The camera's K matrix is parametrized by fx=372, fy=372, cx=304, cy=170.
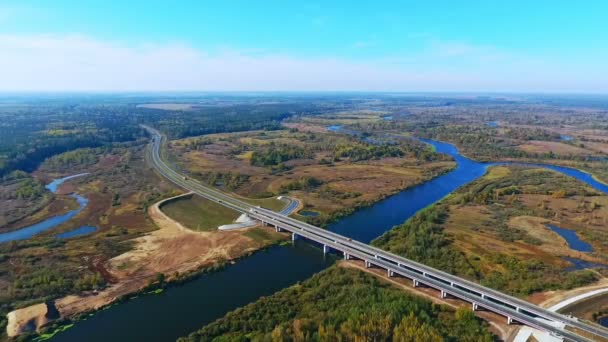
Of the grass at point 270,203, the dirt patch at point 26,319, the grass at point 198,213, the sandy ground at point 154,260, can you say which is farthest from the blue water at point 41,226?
the grass at point 270,203

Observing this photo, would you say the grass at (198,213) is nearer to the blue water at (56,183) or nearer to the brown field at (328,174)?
the brown field at (328,174)

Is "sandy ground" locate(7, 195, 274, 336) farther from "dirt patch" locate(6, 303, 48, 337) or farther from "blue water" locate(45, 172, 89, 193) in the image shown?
"blue water" locate(45, 172, 89, 193)

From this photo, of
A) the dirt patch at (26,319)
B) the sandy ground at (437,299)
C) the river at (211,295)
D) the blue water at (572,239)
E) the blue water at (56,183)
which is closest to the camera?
the sandy ground at (437,299)

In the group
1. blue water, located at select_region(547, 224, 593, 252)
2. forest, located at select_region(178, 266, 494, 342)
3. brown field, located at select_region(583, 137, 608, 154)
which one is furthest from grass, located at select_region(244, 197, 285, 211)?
brown field, located at select_region(583, 137, 608, 154)

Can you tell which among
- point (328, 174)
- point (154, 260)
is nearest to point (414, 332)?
point (154, 260)

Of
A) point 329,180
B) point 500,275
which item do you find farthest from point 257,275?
point 329,180

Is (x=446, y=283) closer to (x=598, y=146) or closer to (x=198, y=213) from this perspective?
(x=198, y=213)
